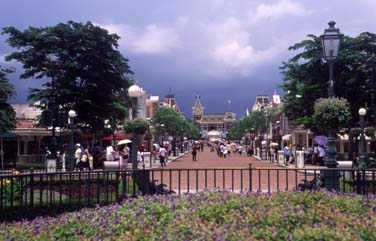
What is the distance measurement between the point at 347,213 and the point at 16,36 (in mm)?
34859

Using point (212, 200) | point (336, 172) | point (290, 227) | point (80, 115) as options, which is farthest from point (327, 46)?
point (80, 115)

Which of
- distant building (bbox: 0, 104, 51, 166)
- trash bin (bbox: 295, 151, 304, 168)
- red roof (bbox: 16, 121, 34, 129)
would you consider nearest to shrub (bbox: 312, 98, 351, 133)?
trash bin (bbox: 295, 151, 304, 168)

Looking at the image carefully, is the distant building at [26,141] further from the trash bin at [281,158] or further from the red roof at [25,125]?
the trash bin at [281,158]

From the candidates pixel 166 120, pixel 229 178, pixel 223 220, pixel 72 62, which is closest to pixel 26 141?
pixel 72 62

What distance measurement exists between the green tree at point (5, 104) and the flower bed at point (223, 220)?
2597cm

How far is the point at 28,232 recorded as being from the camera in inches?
273

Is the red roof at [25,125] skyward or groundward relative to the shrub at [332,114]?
skyward

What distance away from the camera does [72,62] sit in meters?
37.9

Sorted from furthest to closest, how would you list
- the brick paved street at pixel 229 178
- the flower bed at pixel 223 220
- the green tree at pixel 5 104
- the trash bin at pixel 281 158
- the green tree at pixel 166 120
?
1. the green tree at pixel 166 120
2. the trash bin at pixel 281 158
3. the green tree at pixel 5 104
4. the brick paved street at pixel 229 178
5. the flower bed at pixel 223 220

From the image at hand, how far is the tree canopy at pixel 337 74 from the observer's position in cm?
4141

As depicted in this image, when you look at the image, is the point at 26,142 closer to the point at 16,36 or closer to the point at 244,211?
the point at 16,36

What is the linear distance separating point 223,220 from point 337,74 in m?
38.2

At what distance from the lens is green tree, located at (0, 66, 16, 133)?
3259 cm

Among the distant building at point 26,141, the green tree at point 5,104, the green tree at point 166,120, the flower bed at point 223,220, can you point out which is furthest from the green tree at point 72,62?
the green tree at point 166,120
